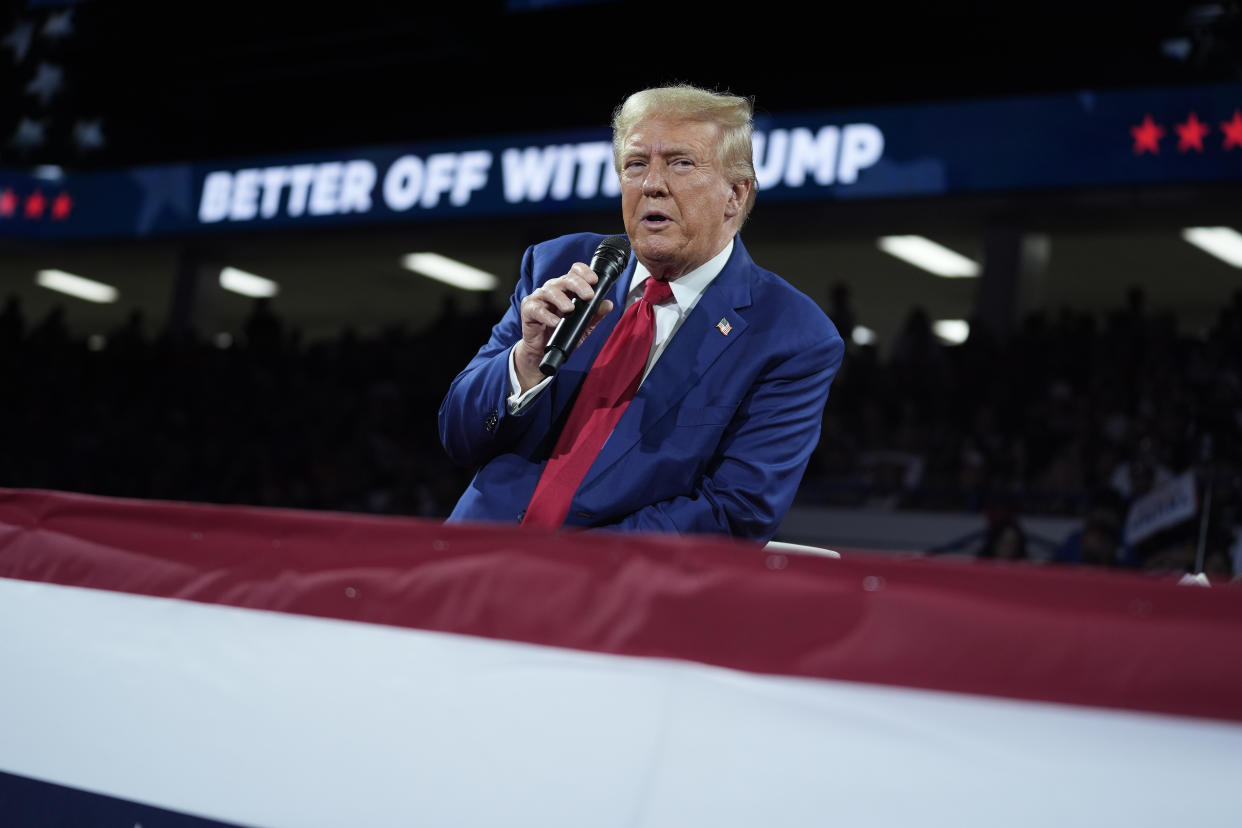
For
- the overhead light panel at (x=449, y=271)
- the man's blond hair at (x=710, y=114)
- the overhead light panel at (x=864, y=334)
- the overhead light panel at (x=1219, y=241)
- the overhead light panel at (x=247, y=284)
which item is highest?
the overhead light panel at (x=1219, y=241)

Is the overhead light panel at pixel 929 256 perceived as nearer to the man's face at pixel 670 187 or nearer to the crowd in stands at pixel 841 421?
the crowd in stands at pixel 841 421

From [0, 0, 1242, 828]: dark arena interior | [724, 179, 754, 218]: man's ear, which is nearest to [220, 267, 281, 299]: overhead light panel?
[0, 0, 1242, 828]: dark arena interior

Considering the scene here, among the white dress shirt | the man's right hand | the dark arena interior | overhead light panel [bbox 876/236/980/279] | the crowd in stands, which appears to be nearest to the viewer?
the man's right hand

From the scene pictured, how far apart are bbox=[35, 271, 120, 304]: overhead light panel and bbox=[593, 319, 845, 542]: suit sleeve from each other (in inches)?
475

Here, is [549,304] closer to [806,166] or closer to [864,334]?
[806,166]

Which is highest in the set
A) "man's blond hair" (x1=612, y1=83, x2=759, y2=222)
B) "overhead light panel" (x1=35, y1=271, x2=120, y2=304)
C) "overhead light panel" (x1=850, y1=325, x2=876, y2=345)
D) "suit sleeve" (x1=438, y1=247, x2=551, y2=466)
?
"overhead light panel" (x1=850, y1=325, x2=876, y2=345)

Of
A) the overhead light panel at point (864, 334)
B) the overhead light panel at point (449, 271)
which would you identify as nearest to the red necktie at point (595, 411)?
the overhead light panel at point (449, 271)

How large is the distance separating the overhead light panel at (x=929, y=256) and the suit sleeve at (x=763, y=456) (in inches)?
292

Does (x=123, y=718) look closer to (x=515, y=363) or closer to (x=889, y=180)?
(x=515, y=363)

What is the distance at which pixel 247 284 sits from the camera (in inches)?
484

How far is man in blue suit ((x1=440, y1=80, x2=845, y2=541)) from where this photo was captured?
1405mm

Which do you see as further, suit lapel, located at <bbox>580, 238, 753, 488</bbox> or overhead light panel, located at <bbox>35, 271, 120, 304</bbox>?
overhead light panel, located at <bbox>35, 271, 120, 304</bbox>

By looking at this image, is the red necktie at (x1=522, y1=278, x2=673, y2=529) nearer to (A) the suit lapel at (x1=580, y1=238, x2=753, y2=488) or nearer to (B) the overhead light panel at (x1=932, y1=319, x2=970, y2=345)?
(A) the suit lapel at (x1=580, y1=238, x2=753, y2=488)

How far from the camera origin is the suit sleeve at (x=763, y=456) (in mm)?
1392
